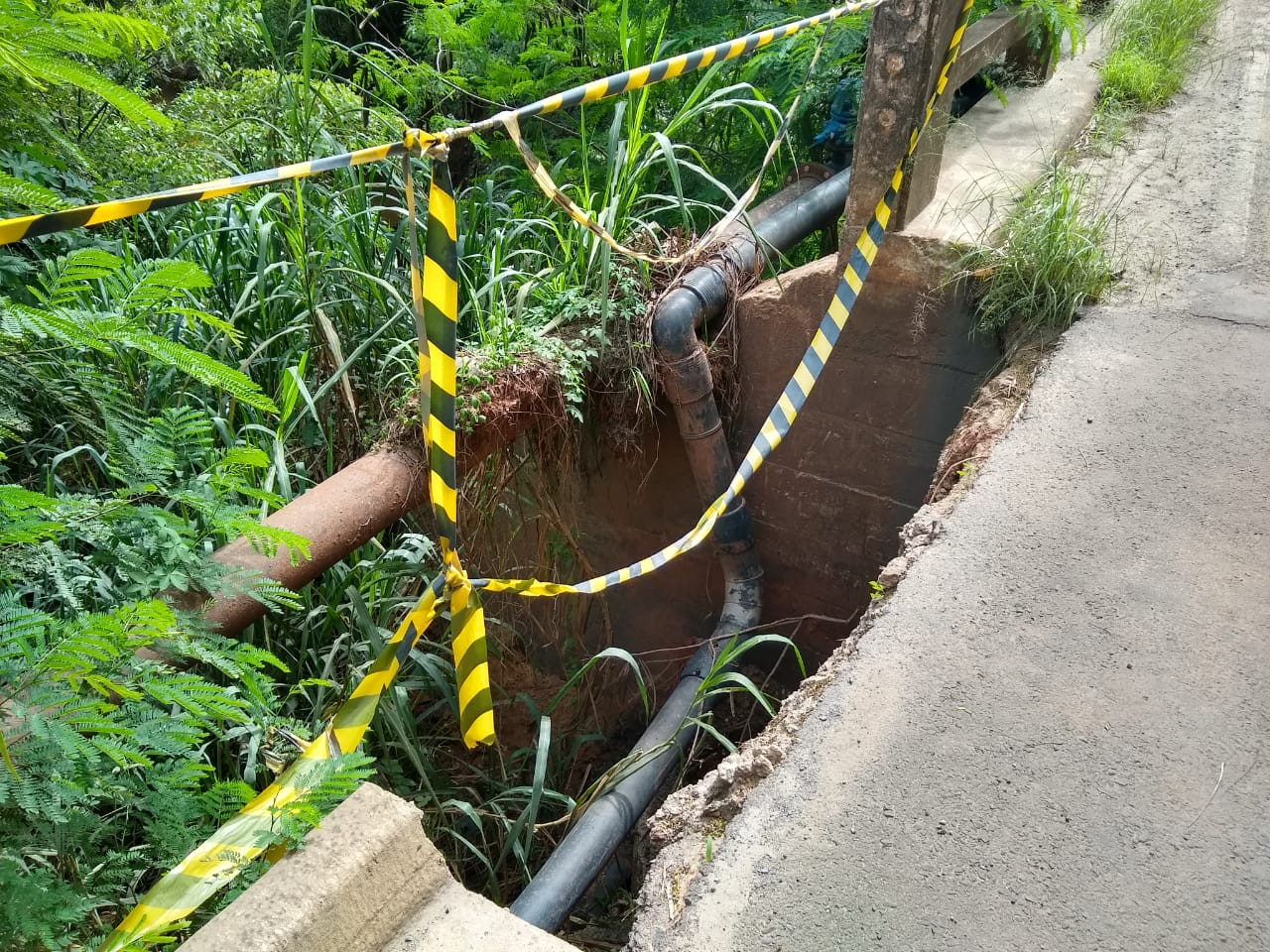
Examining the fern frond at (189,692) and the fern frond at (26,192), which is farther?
the fern frond at (26,192)

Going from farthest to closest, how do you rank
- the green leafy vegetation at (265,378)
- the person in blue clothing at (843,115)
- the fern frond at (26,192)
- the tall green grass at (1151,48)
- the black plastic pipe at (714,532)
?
the tall green grass at (1151,48) < the person in blue clothing at (843,115) < the black plastic pipe at (714,532) < the fern frond at (26,192) < the green leafy vegetation at (265,378)

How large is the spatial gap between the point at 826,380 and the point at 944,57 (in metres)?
1.28

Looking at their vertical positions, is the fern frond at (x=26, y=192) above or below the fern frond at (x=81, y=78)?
below

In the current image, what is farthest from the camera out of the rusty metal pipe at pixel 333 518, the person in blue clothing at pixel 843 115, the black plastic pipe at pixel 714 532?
the person in blue clothing at pixel 843 115

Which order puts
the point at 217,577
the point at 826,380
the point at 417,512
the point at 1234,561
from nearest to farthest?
the point at 217,577
the point at 1234,561
the point at 417,512
the point at 826,380

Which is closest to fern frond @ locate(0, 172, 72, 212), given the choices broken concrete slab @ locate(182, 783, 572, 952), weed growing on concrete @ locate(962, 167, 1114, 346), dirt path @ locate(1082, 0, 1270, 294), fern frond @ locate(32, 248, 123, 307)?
fern frond @ locate(32, 248, 123, 307)

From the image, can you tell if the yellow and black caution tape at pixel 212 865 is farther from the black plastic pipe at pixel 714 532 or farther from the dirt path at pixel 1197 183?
the dirt path at pixel 1197 183

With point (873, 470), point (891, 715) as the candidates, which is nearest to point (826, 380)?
point (873, 470)

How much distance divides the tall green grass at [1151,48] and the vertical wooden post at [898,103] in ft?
5.73

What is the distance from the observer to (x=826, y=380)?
13.3 ft

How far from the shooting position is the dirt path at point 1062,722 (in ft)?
5.63

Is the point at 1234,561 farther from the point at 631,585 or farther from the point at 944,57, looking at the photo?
the point at 631,585

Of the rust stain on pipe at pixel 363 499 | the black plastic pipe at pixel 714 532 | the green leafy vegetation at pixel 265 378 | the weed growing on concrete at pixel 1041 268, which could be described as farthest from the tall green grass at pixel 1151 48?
the rust stain on pipe at pixel 363 499

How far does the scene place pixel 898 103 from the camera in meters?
3.30
